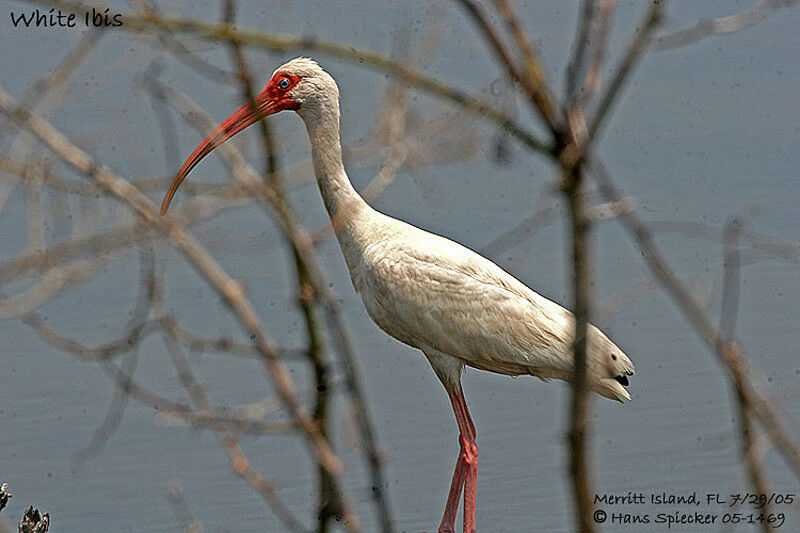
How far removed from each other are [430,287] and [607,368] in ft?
2.90

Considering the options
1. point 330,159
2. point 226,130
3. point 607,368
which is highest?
point 330,159

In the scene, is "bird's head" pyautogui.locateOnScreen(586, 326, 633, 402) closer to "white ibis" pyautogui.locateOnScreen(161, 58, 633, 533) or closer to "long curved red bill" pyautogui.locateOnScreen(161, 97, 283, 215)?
"white ibis" pyautogui.locateOnScreen(161, 58, 633, 533)

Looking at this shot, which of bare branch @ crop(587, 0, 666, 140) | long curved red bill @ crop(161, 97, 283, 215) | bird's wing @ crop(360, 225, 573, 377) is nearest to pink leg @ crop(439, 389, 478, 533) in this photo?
bird's wing @ crop(360, 225, 573, 377)

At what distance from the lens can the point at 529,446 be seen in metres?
10.6

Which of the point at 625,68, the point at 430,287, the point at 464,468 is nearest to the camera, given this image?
the point at 625,68

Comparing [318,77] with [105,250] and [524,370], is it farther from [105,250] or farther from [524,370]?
[105,250]

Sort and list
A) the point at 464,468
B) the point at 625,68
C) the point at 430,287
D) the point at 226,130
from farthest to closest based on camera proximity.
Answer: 1. the point at 464,468
2. the point at 430,287
3. the point at 226,130
4. the point at 625,68

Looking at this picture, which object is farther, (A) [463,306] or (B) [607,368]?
(A) [463,306]

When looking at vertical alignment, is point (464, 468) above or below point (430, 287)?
below

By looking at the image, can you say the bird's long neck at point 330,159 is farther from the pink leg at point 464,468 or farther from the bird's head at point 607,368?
the bird's head at point 607,368

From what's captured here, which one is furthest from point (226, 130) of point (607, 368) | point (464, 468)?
point (464, 468)

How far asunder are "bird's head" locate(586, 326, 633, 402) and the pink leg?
736mm

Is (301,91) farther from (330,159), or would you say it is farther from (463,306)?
(463,306)

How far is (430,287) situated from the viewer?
19.9 ft
